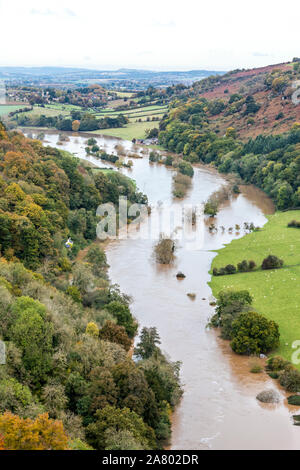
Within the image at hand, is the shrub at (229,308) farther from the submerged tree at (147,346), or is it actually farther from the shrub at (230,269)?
the shrub at (230,269)

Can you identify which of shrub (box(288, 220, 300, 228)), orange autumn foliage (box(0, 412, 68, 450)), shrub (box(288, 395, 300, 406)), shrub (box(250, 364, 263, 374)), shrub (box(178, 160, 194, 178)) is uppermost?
shrub (box(178, 160, 194, 178))

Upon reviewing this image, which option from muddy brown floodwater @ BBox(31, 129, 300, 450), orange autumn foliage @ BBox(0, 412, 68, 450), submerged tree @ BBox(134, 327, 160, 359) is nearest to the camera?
orange autumn foliage @ BBox(0, 412, 68, 450)

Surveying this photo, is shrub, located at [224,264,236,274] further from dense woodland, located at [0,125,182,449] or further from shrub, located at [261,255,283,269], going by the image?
dense woodland, located at [0,125,182,449]

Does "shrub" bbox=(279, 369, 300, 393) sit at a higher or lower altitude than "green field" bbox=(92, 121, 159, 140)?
lower

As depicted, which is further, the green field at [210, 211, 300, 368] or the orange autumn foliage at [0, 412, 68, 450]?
the green field at [210, 211, 300, 368]

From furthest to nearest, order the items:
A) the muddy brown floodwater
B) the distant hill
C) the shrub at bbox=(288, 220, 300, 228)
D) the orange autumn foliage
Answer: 1. the distant hill
2. the shrub at bbox=(288, 220, 300, 228)
3. the muddy brown floodwater
4. the orange autumn foliage

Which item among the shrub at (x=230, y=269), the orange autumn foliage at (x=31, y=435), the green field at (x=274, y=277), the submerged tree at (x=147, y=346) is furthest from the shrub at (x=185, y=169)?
the orange autumn foliage at (x=31, y=435)

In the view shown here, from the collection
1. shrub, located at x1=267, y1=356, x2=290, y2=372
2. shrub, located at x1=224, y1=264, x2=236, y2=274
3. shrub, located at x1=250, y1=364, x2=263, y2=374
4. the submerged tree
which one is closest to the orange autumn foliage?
the submerged tree
